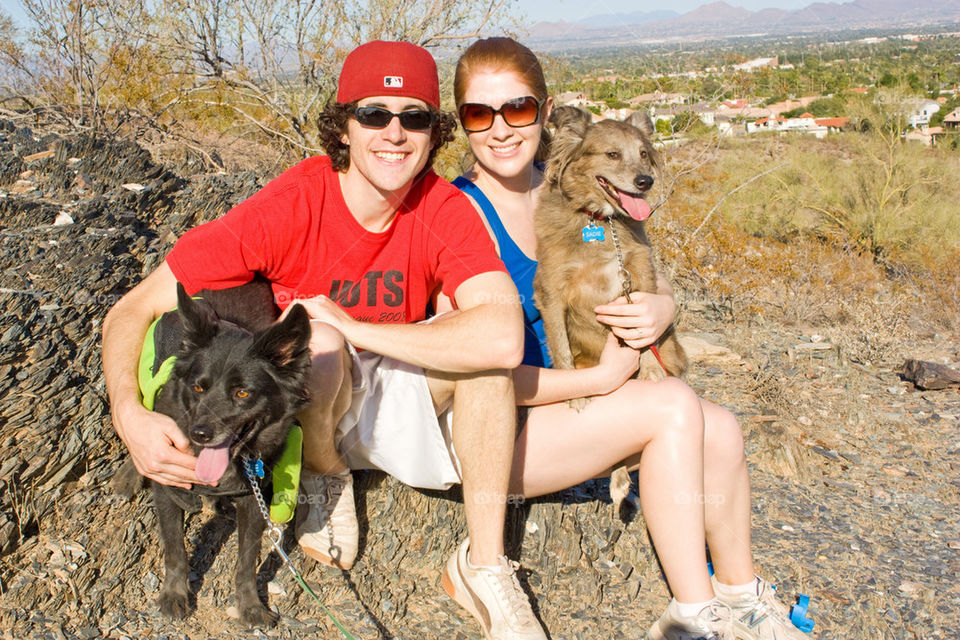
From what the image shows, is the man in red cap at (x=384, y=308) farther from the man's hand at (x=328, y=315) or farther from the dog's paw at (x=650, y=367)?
the dog's paw at (x=650, y=367)

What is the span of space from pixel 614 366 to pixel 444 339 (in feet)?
2.77

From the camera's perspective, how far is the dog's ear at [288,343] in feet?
7.32

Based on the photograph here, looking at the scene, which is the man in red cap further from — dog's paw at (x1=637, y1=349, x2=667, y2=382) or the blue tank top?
dog's paw at (x1=637, y1=349, x2=667, y2=382)

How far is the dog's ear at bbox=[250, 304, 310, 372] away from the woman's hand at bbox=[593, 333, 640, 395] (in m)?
1.23

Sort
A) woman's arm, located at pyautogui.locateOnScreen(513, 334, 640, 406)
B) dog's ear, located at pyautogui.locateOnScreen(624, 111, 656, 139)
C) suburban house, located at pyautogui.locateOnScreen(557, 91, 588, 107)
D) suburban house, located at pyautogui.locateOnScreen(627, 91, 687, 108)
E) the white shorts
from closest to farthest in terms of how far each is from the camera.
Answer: the white shorts → woman's arm, located at pyautogui.locateOnScreen(513, 334, 640, 406) → dog's ear, located at pyautogui.locateOnScreen(624, 111, 656, 139) → suburban house, located at pyautogui.locateOnScreen(557, 91, 588, 107) → suburban house, located at pyautogui.locateOnScreen(627, 91, 687, 108)

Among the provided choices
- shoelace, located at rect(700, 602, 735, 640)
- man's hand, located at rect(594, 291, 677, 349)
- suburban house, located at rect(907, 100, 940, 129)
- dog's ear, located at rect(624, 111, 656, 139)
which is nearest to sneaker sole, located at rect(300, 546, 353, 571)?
shoelace, located at rect(700, 602, 735, 640)

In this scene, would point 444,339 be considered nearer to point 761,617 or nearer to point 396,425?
point 396,425

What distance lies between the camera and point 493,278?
285 centimetres

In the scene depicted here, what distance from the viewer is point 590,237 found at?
11.9 feet

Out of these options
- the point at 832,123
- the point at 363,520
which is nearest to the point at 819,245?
the point at 363,520

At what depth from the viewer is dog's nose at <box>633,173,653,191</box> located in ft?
11.8

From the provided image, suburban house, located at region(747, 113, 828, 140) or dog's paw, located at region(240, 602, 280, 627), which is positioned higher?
dog's paw, located at region(240, 602, 280, 627)

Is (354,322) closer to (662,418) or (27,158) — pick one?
(662,418)

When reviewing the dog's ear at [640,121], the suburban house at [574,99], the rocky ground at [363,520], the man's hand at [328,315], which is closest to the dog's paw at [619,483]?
the rocky ground at [363,520]
